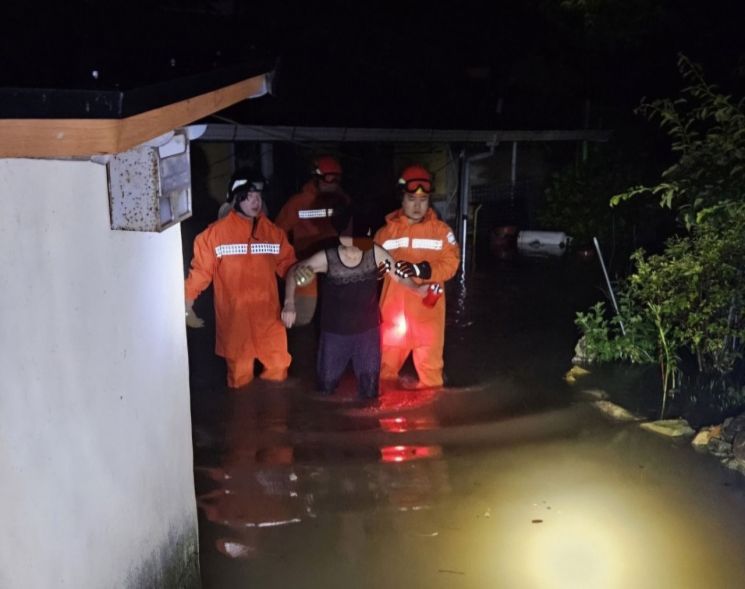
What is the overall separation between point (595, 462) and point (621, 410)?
1039 millimetres

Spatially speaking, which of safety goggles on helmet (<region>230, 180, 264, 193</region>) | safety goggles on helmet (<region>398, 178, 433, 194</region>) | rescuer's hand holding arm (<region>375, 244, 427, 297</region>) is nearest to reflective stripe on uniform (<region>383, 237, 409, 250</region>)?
rescuer's hand holding arm (<region>375, 244, 427, 297</region>)

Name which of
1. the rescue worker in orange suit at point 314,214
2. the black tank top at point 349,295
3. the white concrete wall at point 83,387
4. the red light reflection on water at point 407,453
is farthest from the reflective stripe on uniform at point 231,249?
the white concrete wall at point 83,387

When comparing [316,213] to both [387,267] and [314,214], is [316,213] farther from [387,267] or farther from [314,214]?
[387,267]

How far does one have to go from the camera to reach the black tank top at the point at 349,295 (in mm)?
6641

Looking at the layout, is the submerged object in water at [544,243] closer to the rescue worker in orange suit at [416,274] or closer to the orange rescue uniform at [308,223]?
the orange rescue uniform at [308,223]

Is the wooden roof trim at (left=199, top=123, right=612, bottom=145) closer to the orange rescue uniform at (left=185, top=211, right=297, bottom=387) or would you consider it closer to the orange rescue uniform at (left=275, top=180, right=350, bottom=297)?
the orange rescue uniform at (left=275, top=180, right=350, bottom=297)

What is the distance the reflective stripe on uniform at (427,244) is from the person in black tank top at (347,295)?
46 cm

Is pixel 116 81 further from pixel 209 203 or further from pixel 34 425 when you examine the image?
pixel 209 203

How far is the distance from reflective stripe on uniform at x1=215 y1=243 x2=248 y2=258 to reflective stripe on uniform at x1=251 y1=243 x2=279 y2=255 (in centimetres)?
7

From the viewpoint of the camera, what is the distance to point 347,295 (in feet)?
21.9

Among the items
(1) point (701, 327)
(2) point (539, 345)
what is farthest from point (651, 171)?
(1) point (701, 327)

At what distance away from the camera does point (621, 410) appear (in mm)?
6816

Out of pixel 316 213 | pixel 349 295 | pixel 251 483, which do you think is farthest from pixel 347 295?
pixel 316 213

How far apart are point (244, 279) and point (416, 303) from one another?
151cm
